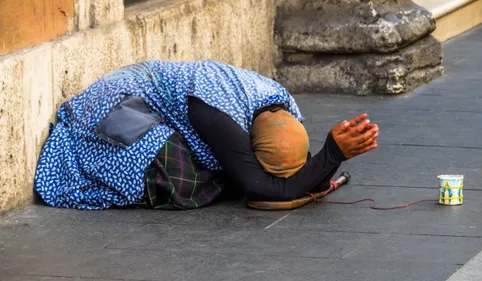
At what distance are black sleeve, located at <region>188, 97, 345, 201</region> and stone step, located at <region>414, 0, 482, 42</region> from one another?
4.80 metres

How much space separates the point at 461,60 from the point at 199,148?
4.48m

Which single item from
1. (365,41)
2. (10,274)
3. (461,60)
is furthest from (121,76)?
(461,60)

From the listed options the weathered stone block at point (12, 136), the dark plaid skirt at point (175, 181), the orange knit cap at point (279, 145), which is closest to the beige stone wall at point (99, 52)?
the weathered stone block at point (12, 136)

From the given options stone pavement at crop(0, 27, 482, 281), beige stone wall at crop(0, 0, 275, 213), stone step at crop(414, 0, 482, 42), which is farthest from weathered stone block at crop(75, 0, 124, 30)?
stone step at crop(414, 0, 482, 42)

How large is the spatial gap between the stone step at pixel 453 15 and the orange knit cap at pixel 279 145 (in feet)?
15.4

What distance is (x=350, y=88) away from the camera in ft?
26.1

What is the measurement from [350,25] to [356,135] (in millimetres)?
3004

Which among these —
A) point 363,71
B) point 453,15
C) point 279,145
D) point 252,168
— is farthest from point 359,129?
point 453,15

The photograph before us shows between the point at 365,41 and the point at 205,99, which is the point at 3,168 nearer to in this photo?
the point at 205,99

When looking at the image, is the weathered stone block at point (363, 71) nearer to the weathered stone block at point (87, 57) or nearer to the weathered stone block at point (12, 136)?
the weathered stone block at point (87, 57)

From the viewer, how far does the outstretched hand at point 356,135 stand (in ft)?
16.2

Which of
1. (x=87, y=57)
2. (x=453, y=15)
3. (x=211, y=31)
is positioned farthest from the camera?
(x=453, y=15)

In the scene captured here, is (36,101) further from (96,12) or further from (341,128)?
(341,128)

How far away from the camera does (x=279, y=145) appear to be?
5.20 m
